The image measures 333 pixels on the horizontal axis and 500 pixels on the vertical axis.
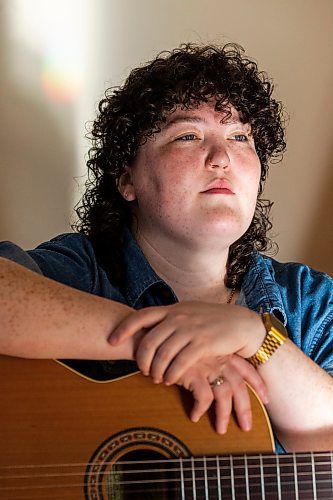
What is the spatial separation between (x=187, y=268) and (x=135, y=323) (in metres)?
0.40

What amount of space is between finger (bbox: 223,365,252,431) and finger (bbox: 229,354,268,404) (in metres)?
0.03

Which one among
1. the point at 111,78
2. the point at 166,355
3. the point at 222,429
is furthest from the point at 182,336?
the point at 111,78

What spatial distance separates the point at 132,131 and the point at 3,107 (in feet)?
1.23

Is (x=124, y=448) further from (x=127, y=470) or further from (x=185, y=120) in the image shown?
(x=185, y=120)

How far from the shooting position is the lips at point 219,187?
1.19 meters

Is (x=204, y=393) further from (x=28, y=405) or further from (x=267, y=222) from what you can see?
(x=267, y=222)

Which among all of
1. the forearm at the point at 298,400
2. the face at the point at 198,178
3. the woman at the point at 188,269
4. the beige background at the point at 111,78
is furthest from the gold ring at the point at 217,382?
the beige background at the point at 111,78

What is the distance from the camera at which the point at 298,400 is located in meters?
1.02

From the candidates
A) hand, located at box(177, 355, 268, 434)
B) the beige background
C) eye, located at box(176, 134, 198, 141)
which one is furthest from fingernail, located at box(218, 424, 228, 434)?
the beige background

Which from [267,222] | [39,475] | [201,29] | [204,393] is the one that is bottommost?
[39,475]

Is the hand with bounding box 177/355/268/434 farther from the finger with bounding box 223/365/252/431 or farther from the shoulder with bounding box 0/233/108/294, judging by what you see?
the shoulder with bounding box 0/233/108/294

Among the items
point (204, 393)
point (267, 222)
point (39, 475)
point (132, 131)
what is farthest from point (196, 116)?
point (39, 475)

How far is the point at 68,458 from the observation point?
90cm

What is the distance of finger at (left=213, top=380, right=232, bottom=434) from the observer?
0.90 meters
